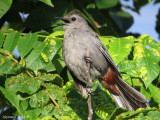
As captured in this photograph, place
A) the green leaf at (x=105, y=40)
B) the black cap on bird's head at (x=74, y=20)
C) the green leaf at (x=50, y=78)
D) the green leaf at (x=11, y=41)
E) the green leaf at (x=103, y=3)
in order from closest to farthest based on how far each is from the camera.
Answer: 1. the green leaf at (x=50, y=78)
2. the green leaf at (x=11, y=41)
3. the green leaf at (x=105, y=40)
4. the black cap on bird's head at (x=74, y=20)
5. the green leaf at (x=103, y=3)

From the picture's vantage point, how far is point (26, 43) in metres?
3.49

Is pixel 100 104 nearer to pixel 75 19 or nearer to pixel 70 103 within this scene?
pixel 70 103

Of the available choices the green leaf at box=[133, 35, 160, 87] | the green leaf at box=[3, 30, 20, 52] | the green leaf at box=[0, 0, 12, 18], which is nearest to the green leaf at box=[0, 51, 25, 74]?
the green leaf at box=[3, 30, 20, 52]

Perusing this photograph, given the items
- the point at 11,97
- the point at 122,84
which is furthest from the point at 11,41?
the point at 122,84

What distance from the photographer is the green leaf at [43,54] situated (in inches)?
134

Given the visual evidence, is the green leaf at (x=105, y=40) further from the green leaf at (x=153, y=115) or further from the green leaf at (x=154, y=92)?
the green leaf at (x=153, y=115)

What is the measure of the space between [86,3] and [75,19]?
483 millimetres

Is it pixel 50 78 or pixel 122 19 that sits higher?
pixel 122 19

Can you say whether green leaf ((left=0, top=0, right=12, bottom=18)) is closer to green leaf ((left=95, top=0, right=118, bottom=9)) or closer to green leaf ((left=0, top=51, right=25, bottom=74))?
green leaf ((left=0, top=51, right=25, bottom=74))

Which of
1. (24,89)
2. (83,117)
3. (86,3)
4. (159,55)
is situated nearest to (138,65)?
(159,55)

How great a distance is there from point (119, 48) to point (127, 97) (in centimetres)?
86

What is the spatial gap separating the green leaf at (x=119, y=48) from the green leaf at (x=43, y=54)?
2.29ft

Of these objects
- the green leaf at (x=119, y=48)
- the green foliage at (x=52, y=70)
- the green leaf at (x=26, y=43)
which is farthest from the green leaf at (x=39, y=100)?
the green leaf at (x=119, y=48)

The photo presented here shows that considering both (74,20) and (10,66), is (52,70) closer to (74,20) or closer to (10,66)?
(10,66)
